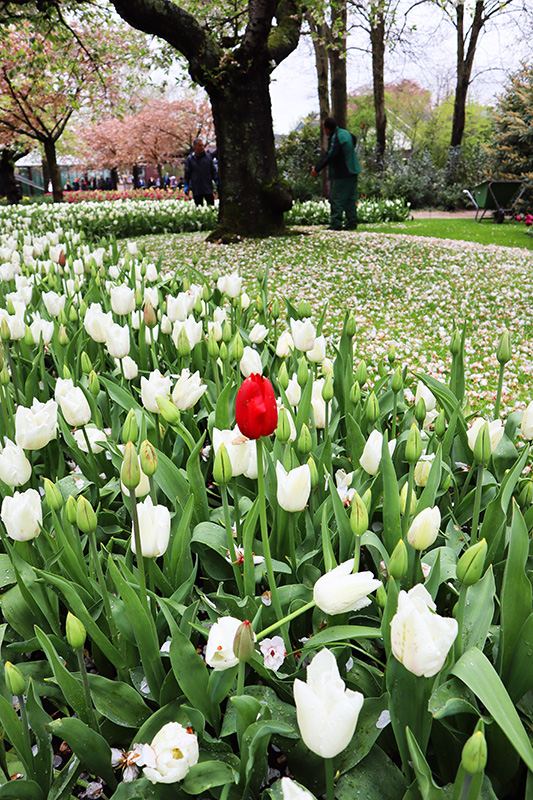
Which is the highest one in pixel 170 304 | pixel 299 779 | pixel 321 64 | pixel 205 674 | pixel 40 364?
pixel 321 64

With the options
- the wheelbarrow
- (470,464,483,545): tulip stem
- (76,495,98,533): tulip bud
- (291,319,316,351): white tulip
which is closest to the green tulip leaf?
(470,464,483,545): tulip stem

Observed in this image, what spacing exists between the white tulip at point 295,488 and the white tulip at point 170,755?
454 mm

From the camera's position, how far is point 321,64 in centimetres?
1945

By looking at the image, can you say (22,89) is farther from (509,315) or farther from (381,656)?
(381,656)

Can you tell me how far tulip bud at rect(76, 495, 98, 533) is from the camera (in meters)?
1.18

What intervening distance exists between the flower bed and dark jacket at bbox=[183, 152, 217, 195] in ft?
50.8

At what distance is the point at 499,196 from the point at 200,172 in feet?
26.2

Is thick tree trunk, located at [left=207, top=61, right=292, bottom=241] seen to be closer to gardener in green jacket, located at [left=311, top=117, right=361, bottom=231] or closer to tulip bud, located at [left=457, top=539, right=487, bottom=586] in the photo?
Result: gardener in green jacket, located at [left=311, top=117, right=361, bottom=231]

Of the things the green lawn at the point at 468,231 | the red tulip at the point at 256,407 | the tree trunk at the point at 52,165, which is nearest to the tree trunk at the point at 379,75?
the green lawn at the point at 468,231

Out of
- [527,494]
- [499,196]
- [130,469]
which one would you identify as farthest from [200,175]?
[130,469]

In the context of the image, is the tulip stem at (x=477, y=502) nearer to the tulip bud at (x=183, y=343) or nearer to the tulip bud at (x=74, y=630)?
the tulip bud at (x=74, y=630)

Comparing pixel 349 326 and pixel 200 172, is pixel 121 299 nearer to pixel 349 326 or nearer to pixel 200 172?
pixel 349 326

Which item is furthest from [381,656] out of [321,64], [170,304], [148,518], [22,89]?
[22,89]

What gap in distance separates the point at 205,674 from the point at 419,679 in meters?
0.38
